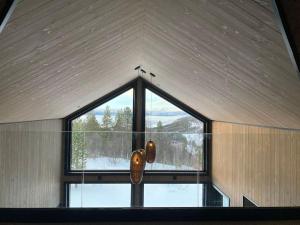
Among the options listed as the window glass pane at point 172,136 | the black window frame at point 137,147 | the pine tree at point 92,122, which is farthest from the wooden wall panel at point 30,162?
the window glass pane at point 172,136

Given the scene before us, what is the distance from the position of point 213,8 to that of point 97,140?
5.46 meters

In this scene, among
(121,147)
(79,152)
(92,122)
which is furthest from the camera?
(92,122)

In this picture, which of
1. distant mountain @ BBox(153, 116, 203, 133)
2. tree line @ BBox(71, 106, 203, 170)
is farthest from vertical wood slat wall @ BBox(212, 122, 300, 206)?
distant mountain @ BBox(153, 116, 203, 133)

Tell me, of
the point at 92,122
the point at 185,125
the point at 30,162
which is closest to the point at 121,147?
the point at 92,122

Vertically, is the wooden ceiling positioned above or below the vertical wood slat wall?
above

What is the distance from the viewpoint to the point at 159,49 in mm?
5051

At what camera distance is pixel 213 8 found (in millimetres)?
2766

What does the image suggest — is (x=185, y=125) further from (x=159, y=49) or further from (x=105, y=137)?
(x=159, y=49)

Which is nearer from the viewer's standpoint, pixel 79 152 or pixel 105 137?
pixel 79 152

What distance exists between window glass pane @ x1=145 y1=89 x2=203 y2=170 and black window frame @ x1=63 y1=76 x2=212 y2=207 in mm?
113

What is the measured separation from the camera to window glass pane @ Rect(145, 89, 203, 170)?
25.5 feet

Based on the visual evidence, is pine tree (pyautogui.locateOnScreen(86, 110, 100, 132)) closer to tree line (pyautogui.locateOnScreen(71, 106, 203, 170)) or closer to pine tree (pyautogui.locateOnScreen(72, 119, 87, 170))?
tree line (pyautogui.locateOnScreen(71, 106, 203, 170))

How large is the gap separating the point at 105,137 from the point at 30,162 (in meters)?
2.27

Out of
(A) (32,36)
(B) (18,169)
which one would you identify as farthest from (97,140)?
(A) (32,36)
